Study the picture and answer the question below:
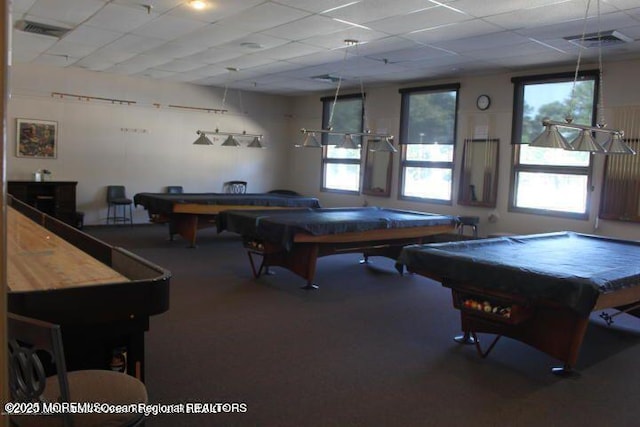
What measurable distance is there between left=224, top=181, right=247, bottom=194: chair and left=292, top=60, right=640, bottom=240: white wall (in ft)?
4.42

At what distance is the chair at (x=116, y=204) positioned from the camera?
9102 millimetres

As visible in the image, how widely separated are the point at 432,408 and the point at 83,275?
191 cm

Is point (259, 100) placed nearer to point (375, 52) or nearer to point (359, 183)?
point (359, 183)

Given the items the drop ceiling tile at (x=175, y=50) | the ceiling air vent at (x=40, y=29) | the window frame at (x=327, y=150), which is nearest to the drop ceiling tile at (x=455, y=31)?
the drop ceiling tile at (x=175, y=50)

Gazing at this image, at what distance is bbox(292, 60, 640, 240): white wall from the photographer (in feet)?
20.4

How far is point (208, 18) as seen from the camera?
5.20 meters

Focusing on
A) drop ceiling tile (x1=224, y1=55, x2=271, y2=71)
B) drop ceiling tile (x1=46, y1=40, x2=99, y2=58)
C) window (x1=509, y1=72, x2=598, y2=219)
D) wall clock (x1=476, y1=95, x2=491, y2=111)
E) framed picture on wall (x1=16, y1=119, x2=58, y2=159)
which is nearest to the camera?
window (x1=509, y1=72, x2=598, y2=219)

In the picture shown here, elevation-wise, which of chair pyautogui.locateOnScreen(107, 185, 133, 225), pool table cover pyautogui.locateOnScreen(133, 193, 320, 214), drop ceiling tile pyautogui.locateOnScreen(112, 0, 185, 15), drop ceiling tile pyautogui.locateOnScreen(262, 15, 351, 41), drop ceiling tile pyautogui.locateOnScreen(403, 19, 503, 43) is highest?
drop ceiling tile pyautogui.locateOnScreen(403, 19, 503, 43)

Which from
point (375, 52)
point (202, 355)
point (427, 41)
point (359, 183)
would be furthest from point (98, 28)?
point (359, 183)

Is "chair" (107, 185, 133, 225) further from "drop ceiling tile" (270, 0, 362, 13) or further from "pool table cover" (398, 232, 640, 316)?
"pool table cover" (398, 232, 640, 316)

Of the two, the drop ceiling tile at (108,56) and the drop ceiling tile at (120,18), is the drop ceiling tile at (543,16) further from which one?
the drop ceiling tile at (108,56)

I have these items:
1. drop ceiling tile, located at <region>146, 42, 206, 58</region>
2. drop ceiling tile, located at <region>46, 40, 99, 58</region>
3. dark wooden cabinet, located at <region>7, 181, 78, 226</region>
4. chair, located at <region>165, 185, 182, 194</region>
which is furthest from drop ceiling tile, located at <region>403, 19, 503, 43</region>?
dark wooden cabinet, located at <region>7, 181, 78, 226</region>

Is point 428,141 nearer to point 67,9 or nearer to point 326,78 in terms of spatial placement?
point 326,78

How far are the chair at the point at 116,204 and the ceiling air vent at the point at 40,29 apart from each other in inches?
136
